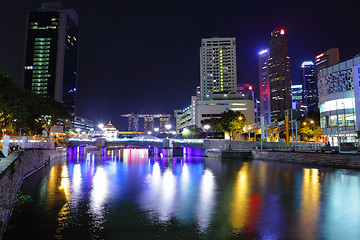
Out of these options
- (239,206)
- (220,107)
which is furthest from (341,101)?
(220,107)

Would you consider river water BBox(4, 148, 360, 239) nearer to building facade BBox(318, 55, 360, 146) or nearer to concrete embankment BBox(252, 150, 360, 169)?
concrete embankment BBox(252, 150, 360, 169)

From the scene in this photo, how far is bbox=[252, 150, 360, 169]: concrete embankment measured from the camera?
42.6 m

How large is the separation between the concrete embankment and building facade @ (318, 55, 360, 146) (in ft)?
61.7

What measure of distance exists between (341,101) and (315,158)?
32090 mm

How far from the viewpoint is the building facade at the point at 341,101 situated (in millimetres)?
70188

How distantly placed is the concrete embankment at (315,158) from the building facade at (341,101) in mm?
18808

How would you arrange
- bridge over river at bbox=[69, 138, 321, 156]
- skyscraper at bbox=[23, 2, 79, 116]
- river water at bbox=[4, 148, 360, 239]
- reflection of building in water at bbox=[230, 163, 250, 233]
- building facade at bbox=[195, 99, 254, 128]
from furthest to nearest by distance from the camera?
skyscraper at bbox=[23, 2, 79, 116], building facade at bbox=[195, 99, 254, 128], bridge over river at bbox=[69, 138, 321, 156], reflection of building in water at bbox=[230, 163, 250, 233], river water at bbox=[4, 148, 360, 239]

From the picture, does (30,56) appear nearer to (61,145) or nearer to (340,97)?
(61,145)

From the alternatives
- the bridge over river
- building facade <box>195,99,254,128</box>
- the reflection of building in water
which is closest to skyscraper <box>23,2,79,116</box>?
building facade <box>195,99,254,128</box>

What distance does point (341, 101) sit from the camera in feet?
241

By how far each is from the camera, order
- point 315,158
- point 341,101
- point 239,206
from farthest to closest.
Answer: point 341,101, point 315,158, point 239,206

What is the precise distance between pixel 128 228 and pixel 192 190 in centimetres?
1388

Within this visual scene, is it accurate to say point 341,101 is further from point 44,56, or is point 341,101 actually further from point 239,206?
point 44,56

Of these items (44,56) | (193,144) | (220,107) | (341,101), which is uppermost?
(44,56)
